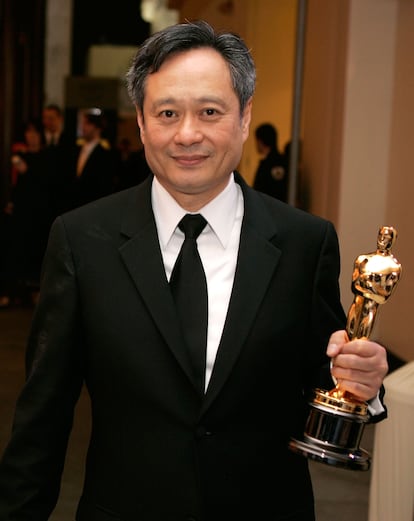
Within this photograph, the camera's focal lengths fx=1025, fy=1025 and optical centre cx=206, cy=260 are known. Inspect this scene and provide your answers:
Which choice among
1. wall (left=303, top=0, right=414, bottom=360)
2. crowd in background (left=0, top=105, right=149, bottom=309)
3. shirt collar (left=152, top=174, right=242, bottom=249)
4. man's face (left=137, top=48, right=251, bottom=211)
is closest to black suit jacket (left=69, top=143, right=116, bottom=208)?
crowd in background (left=0, top=105, right=149, bottom=309)

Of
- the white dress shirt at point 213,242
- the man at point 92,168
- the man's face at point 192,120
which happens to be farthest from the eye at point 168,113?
the man at point 92,168

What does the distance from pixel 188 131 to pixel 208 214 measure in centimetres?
22

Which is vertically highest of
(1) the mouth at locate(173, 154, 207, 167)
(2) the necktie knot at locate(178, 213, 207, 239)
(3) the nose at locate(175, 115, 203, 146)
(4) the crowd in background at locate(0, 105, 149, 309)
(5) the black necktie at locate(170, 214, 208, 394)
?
(3) the nose at locate(175, 115, 203, 146)

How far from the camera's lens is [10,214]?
11.3 m

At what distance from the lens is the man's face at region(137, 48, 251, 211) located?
7.03ft

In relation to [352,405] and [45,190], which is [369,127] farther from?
[352,405]

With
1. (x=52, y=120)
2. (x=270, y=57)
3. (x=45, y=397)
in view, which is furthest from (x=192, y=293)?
(x=270, y=57)

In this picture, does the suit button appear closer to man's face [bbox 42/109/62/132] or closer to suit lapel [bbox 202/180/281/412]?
suit lapel [bbox 202/180/281/412]

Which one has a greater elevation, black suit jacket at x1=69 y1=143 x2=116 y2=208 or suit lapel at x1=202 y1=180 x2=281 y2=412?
suit lapel at x1=202 y1=180 x2=281 y2=412

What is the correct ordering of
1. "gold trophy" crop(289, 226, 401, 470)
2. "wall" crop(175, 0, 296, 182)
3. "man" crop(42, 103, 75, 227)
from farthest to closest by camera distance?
"wall" crop(175, 0, 296, 182) < "man" crop(42, 103, 75, 227) < "gold trophy" crop(289, 226, 401, 470)

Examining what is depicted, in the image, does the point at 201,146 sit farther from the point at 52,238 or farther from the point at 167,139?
the point at 52,238

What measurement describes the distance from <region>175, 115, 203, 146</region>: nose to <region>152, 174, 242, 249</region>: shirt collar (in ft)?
0.63

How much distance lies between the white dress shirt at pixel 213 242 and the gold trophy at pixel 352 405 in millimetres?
306

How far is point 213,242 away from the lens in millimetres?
2309
